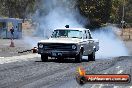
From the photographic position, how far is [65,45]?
20.6 m

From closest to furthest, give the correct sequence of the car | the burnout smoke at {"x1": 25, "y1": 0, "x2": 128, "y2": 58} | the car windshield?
the car, the car windshield, the burnout smoke at {"x1": 25, "y1": 0, "x2": 128, "y2": 58}

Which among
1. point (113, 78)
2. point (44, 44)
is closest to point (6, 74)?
point (44, 44)

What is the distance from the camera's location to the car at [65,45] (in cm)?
2058

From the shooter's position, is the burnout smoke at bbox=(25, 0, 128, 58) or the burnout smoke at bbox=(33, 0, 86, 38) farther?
the burnout smoke at bbox=(33, 0, 86, 38)

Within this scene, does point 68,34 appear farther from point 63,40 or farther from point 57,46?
point 57,46

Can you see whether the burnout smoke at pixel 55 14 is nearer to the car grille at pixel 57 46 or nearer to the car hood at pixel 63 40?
the car hood at pixel 63 40

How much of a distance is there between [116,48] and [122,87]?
85.4 ft

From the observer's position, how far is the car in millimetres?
20578

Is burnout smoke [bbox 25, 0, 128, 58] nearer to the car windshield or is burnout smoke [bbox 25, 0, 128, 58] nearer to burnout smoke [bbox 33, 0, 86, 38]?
burnout smoke [bbox 33, 0, 86, 38]

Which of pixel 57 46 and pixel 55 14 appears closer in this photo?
pixel 57 46

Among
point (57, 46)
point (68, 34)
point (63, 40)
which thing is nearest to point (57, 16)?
point (68, 34)

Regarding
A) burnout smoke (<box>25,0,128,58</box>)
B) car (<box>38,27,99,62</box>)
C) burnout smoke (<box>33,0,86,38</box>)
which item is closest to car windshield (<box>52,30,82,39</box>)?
car (<box>38,27,99,62</box>)

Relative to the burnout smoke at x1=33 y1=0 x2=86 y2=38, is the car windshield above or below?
below

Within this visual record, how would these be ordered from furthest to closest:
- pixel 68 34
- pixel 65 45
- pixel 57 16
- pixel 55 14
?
pixel 55 14 → pixel 57 16 → pixel 68 34 → pixel 65 45
